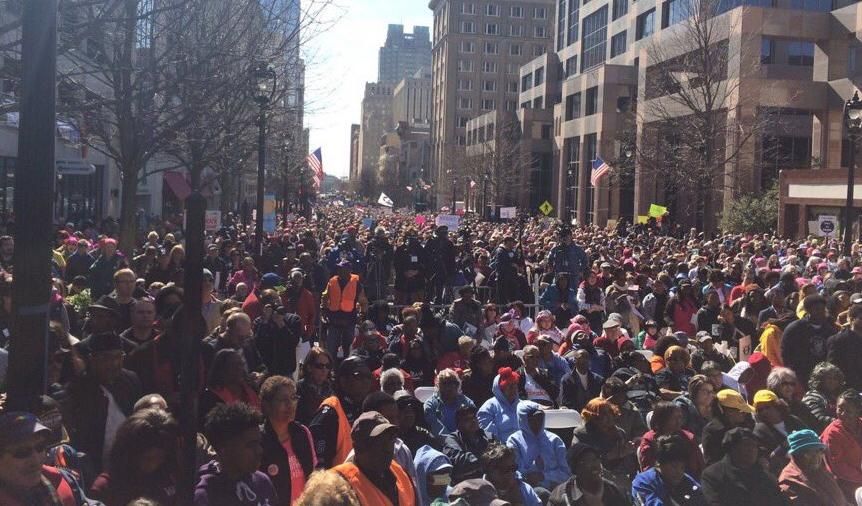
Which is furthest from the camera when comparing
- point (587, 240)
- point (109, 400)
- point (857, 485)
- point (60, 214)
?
point (60, 214)

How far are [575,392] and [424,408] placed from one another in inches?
84.5

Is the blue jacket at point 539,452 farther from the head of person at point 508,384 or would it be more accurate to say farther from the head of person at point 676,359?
the head of person at point 676,359

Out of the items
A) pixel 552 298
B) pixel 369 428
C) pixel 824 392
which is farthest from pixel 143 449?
pixel 552 298

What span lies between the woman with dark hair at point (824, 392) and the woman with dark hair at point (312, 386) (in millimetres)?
4156

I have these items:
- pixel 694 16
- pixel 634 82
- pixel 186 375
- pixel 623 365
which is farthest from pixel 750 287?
pixel 634 82

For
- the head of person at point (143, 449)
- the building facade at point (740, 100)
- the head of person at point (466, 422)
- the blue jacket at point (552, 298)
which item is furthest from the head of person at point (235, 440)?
the building facade at point (740, 100)

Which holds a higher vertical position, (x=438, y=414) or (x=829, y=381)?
(x=829, y=381)

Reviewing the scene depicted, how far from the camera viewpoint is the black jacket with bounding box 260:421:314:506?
5.04m

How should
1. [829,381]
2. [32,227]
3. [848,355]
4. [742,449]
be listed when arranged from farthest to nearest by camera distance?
[848,355] < [829,381] < [742,449] < [32,227]

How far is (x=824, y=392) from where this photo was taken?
7855 millimetres

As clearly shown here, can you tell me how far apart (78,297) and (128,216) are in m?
6.85

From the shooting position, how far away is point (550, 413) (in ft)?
26.5

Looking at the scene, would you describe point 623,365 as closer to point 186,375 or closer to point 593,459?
point 593,459

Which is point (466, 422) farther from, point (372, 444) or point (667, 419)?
point (372, 444)
